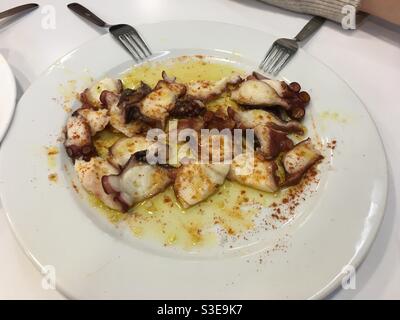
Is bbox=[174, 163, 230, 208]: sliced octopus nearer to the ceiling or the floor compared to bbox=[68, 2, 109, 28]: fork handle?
nearer to the floor

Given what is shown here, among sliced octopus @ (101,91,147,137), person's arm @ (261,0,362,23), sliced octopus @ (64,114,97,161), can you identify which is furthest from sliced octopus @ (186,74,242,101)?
person's arm @ (261,0,362,23)

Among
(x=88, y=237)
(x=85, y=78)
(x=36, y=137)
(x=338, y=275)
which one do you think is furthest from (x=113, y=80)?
(x=338, y=275)

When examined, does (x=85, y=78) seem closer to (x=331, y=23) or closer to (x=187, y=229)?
(x=187, y=229)

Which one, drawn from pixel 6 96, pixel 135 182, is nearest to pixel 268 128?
pixel 135 182

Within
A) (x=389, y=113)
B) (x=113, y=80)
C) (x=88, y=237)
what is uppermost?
(x=113, y=80)

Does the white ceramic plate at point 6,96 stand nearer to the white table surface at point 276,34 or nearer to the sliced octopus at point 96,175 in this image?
the white table surface at point 276,34

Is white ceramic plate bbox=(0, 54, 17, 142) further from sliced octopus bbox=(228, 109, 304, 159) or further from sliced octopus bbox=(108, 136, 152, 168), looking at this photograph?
sliced octopus bbox=(228, 109, 304, 159)
